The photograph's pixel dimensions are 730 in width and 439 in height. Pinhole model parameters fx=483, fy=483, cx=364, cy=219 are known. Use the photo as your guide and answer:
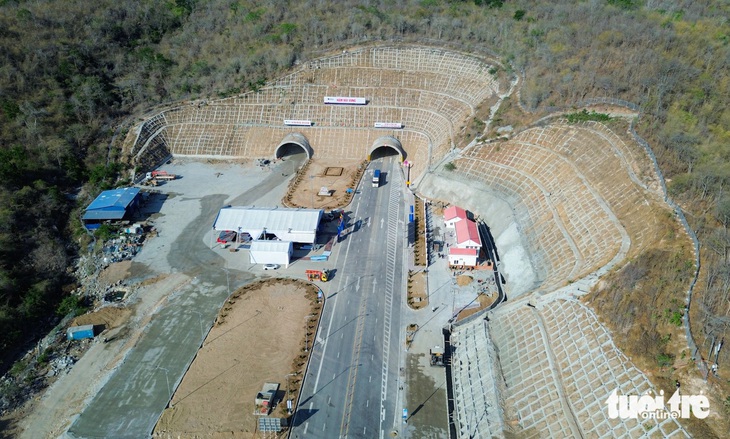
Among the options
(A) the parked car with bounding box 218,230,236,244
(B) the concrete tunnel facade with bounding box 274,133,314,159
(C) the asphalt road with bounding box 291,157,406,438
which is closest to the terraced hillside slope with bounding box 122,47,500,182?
(B) the concrete tunnel facade with bounding box 274,133,314,159

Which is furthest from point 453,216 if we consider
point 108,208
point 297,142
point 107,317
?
point 108,208

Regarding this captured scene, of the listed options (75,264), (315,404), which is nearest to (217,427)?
(315,404)

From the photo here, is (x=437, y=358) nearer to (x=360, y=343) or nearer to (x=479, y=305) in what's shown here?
(x=360, y=343)

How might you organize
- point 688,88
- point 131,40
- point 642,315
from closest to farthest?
point 642,315 < point 688,88 < point 131,40

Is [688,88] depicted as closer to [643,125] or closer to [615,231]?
[643,125]

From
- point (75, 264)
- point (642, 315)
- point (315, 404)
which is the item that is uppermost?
point (75, 264)

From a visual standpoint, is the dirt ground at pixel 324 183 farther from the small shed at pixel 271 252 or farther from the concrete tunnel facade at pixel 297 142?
the small shed at pixel 271 252

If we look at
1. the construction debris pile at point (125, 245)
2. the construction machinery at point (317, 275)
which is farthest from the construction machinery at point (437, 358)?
the construction debris pile at point (125, 245)
